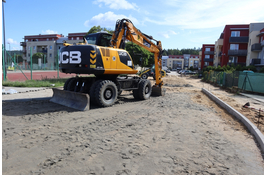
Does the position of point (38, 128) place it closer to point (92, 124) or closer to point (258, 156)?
point (92, 124)

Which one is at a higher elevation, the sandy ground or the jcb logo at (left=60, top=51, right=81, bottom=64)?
the jcb logo at (left=60, top=51, right=81, bottom=64)

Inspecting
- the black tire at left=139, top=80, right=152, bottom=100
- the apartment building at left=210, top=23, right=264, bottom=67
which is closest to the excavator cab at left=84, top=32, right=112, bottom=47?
the black tire at left=139, top=80, right=152, bottom=100

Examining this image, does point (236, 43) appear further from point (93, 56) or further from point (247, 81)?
point (93, 56)

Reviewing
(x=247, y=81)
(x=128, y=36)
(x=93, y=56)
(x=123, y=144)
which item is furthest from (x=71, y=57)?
(x=247, y=81)

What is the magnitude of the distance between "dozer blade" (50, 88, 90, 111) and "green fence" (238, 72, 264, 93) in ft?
40.1

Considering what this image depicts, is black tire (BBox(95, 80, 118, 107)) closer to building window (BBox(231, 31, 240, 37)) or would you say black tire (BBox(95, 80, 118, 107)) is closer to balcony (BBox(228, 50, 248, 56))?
balcony (BBox(228, 50, 248, 56))

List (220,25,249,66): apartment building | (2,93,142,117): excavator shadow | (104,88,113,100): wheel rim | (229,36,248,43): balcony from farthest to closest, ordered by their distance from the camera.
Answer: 1. (220,25,249,66): apartment building
2. (229,36,248,43): balcony
3. (104,88,113,100): wheel rim
4. (2,93,142,117): excavator shadow

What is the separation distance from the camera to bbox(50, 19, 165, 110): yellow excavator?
7.34 meters

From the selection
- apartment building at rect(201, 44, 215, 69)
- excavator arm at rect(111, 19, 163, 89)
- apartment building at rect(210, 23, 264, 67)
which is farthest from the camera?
apartment building at rect(201, 44, 215, 69)

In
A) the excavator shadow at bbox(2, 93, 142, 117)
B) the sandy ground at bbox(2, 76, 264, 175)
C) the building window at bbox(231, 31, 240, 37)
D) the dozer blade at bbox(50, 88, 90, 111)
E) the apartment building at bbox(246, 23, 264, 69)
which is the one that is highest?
the building window at bbox(231, 31, 240, 37)

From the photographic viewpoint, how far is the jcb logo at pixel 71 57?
739 cm

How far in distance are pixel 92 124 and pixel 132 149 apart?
1925 mm

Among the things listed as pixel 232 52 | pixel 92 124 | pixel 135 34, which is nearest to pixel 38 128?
pixel 92 124

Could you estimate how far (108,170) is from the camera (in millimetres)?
3230
